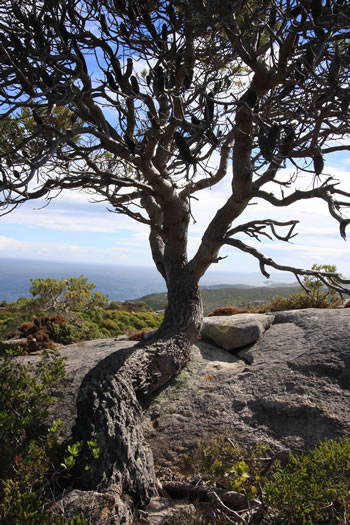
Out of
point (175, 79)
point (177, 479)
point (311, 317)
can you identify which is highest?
point (175, 79)

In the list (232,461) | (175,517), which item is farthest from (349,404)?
(175,517)

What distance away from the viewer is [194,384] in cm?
693

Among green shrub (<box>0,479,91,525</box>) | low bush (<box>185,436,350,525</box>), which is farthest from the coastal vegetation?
green shrub (<box>0,479,91,525</box>)

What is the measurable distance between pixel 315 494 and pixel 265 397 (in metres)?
2.98

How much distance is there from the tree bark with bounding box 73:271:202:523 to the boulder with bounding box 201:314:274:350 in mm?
1057

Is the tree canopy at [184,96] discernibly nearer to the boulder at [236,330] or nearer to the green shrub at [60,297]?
the boulder at [236,330]

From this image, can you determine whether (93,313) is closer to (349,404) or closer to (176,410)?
(176,410)

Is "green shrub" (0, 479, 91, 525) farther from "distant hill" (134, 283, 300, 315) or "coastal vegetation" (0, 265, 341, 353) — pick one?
"distant hill" (134, 283, 300, 315)

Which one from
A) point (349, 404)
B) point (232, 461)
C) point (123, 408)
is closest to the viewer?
point (232, 461)

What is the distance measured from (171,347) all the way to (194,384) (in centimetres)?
86

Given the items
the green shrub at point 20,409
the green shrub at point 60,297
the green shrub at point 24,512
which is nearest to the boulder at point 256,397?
the green shrub at point 24,512

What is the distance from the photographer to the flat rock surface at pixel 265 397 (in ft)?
18.0

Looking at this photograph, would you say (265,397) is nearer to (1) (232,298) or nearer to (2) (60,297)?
(2) (60,297)

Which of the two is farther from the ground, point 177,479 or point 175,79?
point 175,79
